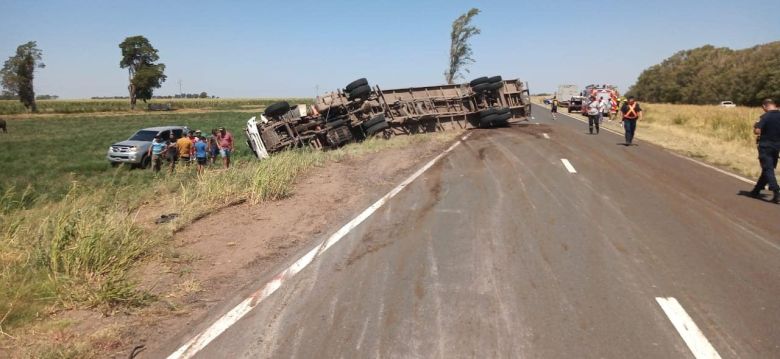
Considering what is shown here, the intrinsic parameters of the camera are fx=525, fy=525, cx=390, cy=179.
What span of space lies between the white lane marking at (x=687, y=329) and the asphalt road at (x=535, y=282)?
4 cm

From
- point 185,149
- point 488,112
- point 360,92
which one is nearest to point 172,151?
point 185,149

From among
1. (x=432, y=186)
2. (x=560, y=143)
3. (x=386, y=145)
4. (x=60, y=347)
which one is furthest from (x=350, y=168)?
(x=60, y=347)

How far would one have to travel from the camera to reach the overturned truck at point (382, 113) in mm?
18297

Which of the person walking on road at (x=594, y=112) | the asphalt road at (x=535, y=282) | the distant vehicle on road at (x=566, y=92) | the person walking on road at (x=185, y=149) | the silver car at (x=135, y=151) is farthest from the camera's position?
the distant vehicle on road at (x=566, y=92)

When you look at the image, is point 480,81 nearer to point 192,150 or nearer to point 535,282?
point 192,150

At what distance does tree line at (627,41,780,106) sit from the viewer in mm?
56844

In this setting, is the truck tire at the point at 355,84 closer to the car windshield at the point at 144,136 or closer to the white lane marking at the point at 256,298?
the car windshield at the point at 144,136

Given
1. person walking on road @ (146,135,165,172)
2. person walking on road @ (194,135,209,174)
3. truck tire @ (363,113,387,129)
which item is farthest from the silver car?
truck tire @ (363,113,387,129)

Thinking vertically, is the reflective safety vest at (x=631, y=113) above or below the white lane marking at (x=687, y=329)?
above

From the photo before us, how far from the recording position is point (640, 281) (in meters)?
5.12

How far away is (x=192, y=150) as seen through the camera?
1742 cm

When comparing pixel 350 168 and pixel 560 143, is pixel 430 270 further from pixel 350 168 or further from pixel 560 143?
pixel 560 143

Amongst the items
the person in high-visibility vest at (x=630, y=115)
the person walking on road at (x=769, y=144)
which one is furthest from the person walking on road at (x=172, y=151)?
the person walking on road at (x=769, y=144)

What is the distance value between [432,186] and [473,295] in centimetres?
569
